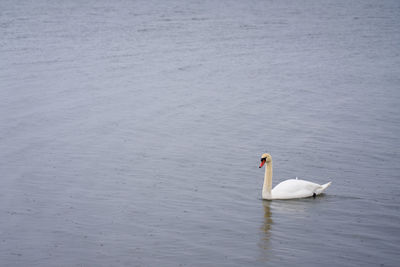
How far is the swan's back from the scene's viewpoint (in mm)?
14414

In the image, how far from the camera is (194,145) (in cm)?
1866

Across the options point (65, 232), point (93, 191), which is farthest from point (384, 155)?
point (65, 232)

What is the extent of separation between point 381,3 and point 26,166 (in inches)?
1831

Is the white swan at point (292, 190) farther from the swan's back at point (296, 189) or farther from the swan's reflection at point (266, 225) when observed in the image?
the swan's reflection at point (266, 225)

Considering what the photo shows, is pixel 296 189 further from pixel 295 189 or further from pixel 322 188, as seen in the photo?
pixel 322 188

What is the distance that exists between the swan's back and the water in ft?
0.68

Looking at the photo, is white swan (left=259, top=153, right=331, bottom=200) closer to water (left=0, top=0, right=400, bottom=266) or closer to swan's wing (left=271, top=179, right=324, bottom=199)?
swan's wing (left=271, top=179, right=324, bottom=199)

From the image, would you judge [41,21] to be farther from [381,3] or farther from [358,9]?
[381,3]

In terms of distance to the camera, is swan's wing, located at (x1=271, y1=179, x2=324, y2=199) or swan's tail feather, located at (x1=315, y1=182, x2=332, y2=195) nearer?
swan's wing, located at (x1=271, y1=179, x2=324, y2=199)

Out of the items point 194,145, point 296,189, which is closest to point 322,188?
point 296,189

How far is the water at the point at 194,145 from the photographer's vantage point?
1224cm

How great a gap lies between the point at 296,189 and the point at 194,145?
193 inches

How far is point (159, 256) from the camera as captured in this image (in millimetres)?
11609

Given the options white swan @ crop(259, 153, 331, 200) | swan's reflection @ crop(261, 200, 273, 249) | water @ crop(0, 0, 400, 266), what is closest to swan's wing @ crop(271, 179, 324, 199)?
white swan @ crop(259, 153, 331, 200)
